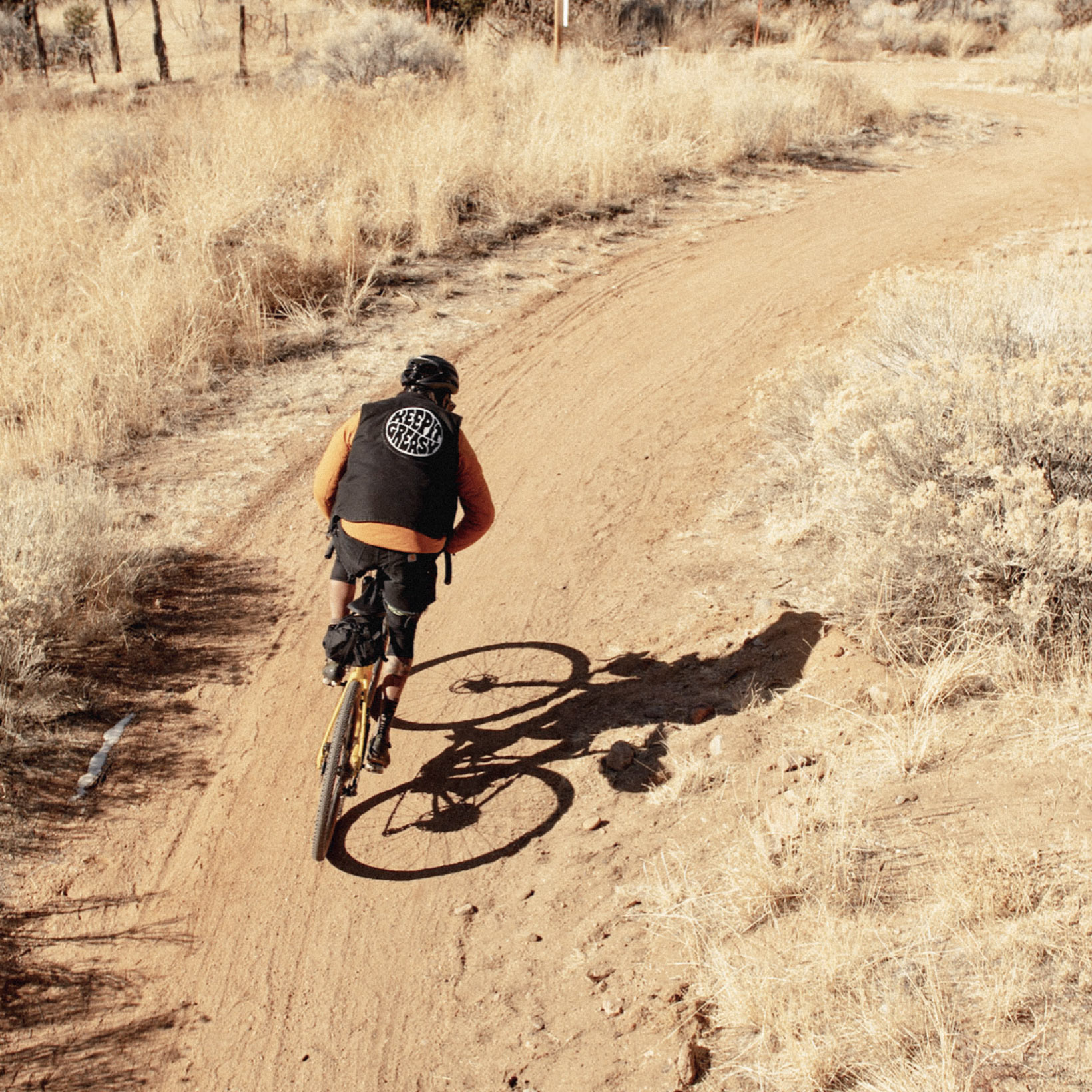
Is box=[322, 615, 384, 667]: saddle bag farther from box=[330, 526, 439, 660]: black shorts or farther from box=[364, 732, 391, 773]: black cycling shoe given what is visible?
box=[364, 732, 391, 773]: black cycling shoe

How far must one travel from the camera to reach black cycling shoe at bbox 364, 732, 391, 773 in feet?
14.7

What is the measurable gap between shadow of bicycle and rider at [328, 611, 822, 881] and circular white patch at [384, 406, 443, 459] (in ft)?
5.62

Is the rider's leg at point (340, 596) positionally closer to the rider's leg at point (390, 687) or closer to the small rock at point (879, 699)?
the rider's leg at point (390, 687)

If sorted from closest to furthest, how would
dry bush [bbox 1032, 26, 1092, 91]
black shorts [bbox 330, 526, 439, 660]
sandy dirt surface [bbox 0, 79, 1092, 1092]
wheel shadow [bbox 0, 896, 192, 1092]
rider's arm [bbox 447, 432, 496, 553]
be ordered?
wheel shadow [bbox 0, 896, 192, 1092] < sandy dirt surface [bbox 0, 79, 1092, 1092] < black shorts [bbox 330, 526, 439, 660] < rider's arm [bbox 447, 432, 496, 553] < dry bush [bbox 1032, 26, 1092, 91]

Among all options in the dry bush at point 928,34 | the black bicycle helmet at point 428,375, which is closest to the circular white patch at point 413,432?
the black bicycle helmet at point 428,375

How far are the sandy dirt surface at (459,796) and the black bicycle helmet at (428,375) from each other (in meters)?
1.91

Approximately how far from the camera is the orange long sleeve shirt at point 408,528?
13.4ft

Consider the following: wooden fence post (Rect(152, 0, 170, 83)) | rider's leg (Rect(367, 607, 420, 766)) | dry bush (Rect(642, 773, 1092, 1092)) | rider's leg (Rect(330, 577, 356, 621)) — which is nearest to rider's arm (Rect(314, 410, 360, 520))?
rider's leg (Rect(330, 577, 356, 621))

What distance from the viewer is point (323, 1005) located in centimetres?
363

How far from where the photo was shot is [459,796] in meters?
4.67

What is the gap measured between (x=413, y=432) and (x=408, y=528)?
15.9 inches

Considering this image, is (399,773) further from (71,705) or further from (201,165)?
(201,165)

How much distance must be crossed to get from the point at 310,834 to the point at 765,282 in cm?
854

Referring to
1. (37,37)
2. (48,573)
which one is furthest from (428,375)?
(37,37)
